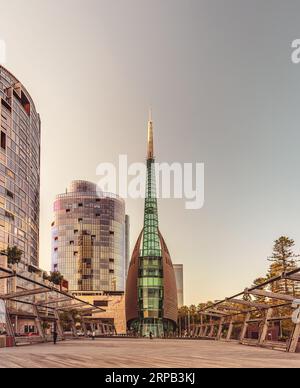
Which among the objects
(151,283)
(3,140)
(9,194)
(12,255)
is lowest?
(151,283)

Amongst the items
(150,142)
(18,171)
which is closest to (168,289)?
(150,142)

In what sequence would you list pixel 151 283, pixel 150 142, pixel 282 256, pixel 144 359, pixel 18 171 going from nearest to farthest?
1. pixel 144 359
2. pixel 282 256
3. pixel 18 171
4. pixel 151 283
5. pixel 150 142

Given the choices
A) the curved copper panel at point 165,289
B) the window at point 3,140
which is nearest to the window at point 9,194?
the window at point 3,140

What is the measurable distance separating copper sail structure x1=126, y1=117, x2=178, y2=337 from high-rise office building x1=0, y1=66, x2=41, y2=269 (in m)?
24.7

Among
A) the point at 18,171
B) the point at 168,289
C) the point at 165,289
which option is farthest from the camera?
the point at 168,289

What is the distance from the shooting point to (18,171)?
10275 cm

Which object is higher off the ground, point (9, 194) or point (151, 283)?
point (9, 194)

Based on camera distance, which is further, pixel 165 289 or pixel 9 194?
pixel 165 289

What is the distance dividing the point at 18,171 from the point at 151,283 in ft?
126

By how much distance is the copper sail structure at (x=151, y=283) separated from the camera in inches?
4070

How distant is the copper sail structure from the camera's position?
103 m

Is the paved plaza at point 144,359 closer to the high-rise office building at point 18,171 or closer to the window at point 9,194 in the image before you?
the high-rise office building at point 18,171

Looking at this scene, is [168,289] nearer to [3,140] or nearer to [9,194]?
[9,194]
